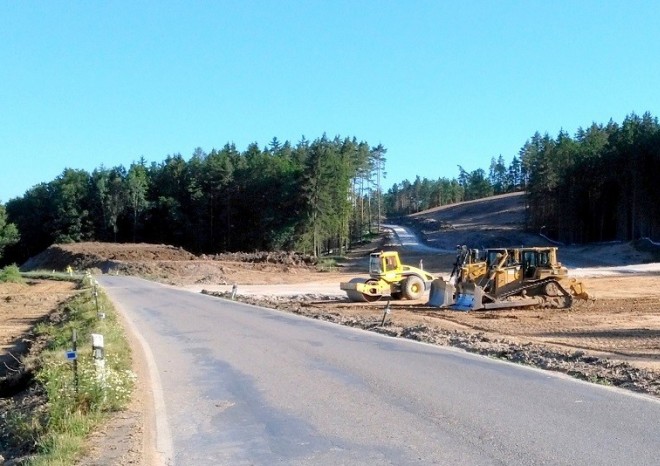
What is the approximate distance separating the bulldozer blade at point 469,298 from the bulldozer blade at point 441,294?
336 millimetres

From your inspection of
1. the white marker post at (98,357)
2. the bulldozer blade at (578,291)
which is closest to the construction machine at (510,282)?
the bulldozer blade at (578,291)

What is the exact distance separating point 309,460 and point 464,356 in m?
7.95

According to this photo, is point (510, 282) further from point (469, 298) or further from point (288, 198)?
point (288, 198)

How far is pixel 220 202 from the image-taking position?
99.6m

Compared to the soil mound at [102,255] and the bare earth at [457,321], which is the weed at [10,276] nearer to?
the bare earth at [457,321]

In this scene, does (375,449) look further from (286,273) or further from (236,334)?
(286,273)

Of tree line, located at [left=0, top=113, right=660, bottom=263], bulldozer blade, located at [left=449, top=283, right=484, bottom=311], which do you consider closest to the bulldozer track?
bulldozer blade, located at [left=449, top=283, right=484, bottom=311]

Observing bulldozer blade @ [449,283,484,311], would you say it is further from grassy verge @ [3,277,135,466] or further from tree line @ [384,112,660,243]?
tree line @ [384,112,660,243]

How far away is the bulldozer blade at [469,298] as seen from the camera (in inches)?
1158

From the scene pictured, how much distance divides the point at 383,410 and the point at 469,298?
21.0 meters

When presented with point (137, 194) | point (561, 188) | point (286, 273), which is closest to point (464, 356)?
point (286, 273)

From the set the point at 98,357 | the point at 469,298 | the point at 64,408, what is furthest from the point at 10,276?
the point at 64,408

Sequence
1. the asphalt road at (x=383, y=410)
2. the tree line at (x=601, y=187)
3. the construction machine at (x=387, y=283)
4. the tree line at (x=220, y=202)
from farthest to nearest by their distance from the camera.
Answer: the tree line at (x=220, y=202) → the tree line at (x=601, y=187) → the construction machine at (x=387, y=283) → the asphalt road at (x=383, y=410)

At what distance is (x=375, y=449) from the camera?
766 cm
